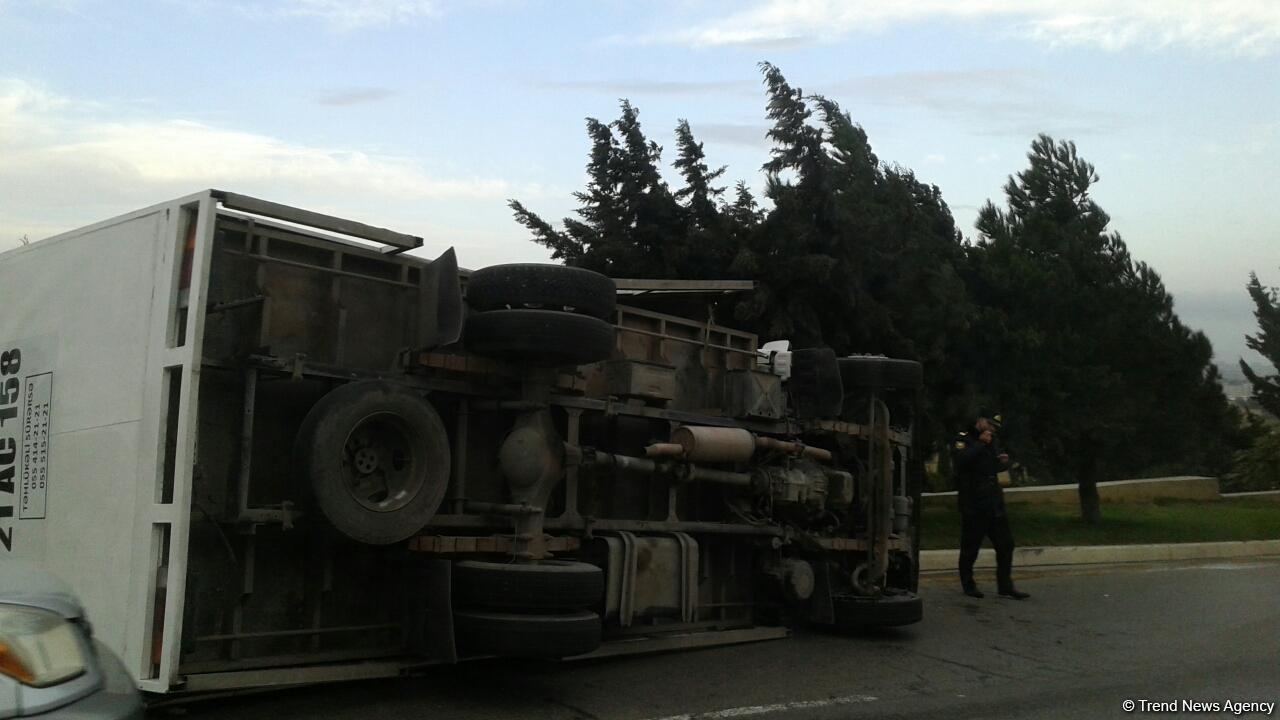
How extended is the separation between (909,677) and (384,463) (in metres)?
3.88

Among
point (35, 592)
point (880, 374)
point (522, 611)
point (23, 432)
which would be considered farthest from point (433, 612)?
point (880, 374)

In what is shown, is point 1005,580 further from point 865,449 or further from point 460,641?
point 460,641

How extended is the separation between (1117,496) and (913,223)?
48.6 ft

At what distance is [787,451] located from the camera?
912 centimetres

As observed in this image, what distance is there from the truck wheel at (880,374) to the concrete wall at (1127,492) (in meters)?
17.5

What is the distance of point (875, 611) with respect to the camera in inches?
360

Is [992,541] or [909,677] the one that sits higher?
[992,541]

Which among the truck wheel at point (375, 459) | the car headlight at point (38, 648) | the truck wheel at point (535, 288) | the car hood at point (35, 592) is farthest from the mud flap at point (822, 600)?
the car headlight at point (38, 648)

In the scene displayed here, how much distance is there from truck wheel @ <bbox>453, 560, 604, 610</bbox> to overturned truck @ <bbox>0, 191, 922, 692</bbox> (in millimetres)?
15

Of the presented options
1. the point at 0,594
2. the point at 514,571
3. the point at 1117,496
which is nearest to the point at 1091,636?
the point at 514,571

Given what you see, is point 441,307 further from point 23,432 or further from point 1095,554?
point 1095,554

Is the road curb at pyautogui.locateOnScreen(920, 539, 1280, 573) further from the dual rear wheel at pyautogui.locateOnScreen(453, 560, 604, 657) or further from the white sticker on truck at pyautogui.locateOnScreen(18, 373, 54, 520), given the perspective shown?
the white sticker on truck at pyautogui.locateOnScreen(18, 373, 54, 520)

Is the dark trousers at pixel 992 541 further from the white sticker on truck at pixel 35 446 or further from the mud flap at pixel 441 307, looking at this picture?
the white sticker on truck at pixel 35 446

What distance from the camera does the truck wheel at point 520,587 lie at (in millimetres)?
6301
